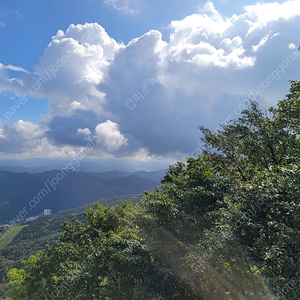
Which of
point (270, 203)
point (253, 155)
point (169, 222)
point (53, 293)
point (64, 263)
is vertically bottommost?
point (53, 293)

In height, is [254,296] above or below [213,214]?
below

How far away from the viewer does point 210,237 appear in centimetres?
967

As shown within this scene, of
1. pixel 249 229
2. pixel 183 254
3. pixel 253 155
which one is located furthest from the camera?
pixel 253 155

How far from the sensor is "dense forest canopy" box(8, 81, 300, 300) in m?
7.93

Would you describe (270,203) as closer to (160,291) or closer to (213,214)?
(213,214)

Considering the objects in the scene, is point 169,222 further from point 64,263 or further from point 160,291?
point 64,263

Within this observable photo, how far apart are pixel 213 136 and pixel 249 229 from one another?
13273mm

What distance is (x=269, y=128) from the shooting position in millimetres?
16062

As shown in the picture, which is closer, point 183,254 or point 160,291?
point 160,291

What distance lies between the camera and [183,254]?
11672mm

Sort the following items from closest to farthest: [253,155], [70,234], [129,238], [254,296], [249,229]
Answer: [249,229] → [254,296] → [129,238] → [253,155] → [70,234]

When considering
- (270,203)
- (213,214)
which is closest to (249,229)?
(270,203)

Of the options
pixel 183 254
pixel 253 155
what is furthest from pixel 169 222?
pixel 253 155

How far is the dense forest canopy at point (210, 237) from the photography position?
26.0ft
